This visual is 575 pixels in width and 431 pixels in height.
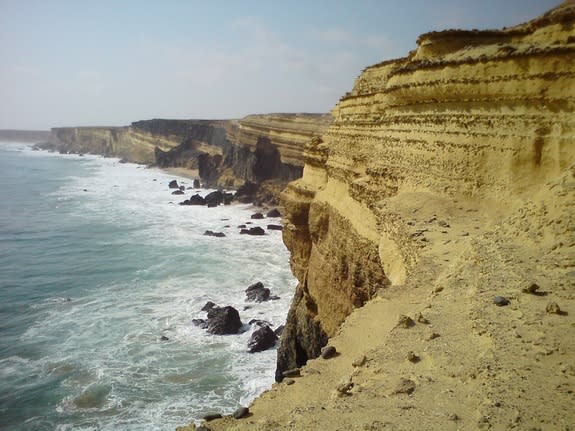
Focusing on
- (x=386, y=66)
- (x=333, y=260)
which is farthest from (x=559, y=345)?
(x=386, y=66)

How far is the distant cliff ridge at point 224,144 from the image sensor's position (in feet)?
164

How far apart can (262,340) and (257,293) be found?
15.0 ft

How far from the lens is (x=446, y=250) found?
7527 mm

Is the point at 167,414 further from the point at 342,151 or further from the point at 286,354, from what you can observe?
the point at 342,151

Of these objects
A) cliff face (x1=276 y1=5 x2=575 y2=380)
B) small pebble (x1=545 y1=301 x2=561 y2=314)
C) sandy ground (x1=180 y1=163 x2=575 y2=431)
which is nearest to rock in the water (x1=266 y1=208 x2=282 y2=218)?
cliff face (x1=276 y1=5 x2=575 y2=380)

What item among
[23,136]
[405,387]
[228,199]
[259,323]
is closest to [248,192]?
[228,199]

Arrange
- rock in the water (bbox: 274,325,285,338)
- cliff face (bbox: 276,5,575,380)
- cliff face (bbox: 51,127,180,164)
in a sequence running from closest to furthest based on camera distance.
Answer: cliff face (bbox: 276,5,575,380) < rock in the water (bbox: 274,325,285,338) < cliff face (bbox: 51,127,180,164)

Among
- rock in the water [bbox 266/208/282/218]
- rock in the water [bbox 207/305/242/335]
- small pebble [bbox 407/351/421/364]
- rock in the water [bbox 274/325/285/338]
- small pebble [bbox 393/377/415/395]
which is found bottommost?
rock in the water [bbox 274/325/285/338]

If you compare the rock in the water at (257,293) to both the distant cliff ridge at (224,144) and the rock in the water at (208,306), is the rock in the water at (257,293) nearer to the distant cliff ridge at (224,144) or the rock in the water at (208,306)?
the rock in the water at (208,306)

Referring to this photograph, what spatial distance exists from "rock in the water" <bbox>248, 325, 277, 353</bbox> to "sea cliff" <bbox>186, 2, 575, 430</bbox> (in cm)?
155

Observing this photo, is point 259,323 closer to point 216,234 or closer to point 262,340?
point 262,340

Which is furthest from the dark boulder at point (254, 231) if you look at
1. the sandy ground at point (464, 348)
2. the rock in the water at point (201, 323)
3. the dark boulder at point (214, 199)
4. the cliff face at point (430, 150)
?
the sandy ground at point (464, 348)

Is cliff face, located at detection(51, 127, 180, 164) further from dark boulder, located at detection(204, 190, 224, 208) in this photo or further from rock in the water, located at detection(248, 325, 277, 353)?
rock in the water, located at detection(248, 325, 277, 353)

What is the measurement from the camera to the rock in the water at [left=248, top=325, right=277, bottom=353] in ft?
55.6
